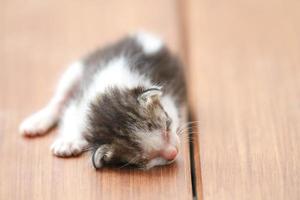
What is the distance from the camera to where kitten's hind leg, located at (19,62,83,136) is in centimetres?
206

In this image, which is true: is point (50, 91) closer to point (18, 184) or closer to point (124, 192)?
point (18, 184)

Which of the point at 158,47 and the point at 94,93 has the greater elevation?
the point at 158,47

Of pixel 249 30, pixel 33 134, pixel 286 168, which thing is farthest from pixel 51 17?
pixel 286 168

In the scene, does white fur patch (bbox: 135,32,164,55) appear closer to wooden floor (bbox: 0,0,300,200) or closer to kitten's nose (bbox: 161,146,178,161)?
wooden floor (bbox: 0,0,300,200)

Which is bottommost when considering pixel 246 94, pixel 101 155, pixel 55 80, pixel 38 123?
pixel 101 155

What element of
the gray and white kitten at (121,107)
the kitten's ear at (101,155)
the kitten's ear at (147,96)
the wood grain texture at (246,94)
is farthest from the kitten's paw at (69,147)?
the wood grain texture at (246,94)

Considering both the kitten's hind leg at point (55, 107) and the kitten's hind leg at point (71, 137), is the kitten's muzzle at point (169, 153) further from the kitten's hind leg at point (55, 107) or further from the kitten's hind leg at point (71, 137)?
the kitten's hind leg at point (55, 107)

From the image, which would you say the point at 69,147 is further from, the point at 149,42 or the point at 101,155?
the point at 149,42

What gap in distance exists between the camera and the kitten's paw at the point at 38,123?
80.7 inches

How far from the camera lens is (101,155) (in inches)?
70.1

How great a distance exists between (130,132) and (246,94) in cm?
65

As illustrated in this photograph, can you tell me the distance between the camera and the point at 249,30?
2.56 m

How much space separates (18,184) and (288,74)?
1.28 m

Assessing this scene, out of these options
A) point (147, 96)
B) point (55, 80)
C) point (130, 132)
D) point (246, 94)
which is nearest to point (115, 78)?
point (147, 96)
